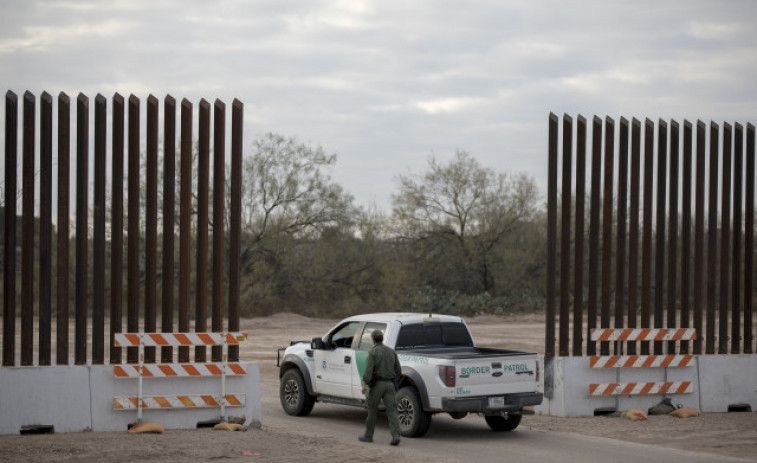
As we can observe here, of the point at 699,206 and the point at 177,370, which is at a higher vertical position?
the point at 699,206

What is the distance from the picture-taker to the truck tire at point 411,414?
13.8 meters

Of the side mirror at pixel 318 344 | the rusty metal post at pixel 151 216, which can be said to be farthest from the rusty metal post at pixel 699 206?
the rusty metal post at pixel 151 216

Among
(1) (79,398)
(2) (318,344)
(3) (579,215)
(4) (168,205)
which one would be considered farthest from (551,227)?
(1) (79,398)

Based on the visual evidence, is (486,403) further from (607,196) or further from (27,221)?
(27,221)

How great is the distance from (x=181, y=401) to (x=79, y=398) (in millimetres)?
1413

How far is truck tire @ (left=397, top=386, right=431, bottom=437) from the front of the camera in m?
13.8

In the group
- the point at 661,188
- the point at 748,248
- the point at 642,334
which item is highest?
the point at 661,188

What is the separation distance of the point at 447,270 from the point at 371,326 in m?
39.9

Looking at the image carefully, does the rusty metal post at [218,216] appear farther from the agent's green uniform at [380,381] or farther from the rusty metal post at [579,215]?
the rusty metal post at [579,215]

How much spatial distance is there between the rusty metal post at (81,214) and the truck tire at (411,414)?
4.62m

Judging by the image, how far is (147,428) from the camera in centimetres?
1333

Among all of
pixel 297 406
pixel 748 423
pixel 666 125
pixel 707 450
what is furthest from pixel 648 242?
pixel 297 406

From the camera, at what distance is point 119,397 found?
13492 mm

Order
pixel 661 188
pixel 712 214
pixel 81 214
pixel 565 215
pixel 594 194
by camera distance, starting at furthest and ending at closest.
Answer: pixel 712 214, pixel 661 188, pixel 594 194, pixel 565 215, pixel 81 214
